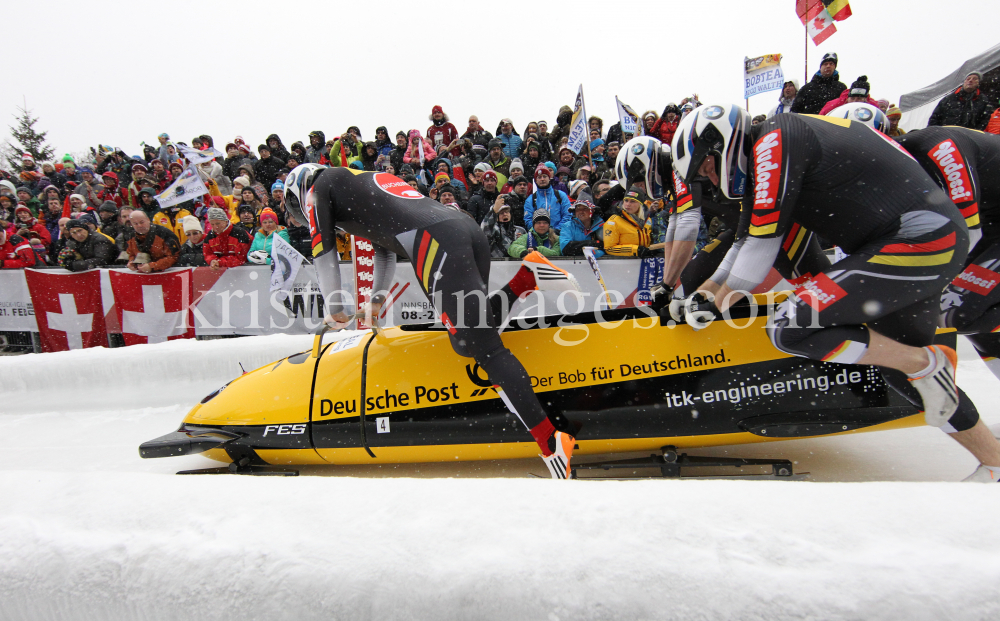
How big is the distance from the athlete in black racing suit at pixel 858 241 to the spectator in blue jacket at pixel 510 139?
6.63m

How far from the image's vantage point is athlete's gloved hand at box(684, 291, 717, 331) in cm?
197

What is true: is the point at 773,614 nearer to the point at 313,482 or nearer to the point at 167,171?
the point at 313,482

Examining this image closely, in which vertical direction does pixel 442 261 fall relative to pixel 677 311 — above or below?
above

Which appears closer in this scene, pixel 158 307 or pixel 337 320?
pixel 337 320

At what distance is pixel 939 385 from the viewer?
1.78 m

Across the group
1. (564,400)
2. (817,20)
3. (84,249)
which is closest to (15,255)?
(84,249)

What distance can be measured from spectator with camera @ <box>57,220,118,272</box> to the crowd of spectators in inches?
0.5

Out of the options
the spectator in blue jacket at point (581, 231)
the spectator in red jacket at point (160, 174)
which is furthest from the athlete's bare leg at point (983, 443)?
the spectator in red jacket at point (160, 174)

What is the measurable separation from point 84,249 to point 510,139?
5847 mm

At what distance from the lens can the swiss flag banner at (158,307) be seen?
5723 millimetres

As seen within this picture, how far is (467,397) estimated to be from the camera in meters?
2.16

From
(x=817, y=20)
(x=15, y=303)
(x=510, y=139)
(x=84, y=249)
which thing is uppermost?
(x=817, y=20)

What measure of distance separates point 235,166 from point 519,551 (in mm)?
9451

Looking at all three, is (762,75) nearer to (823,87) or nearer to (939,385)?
(823,87)
